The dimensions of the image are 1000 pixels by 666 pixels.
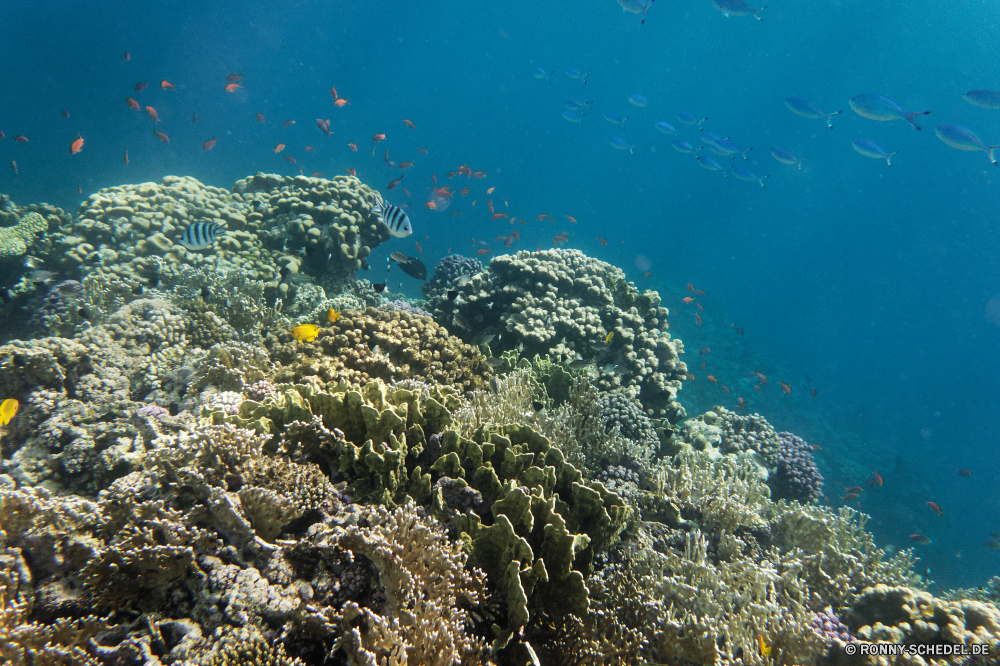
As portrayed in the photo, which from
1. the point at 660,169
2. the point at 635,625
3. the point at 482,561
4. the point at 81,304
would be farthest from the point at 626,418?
the point at 660,169

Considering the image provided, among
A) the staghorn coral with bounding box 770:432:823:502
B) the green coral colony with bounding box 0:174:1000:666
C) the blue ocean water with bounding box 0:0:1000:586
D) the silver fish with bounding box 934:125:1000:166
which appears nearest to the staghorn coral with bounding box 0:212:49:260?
the green coral colony with bounding box 0:174:1000:666

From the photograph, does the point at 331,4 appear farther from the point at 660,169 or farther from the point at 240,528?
the point at 240,528

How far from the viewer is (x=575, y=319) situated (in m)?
7.59

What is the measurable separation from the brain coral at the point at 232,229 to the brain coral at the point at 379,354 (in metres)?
2.63

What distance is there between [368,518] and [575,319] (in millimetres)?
6013


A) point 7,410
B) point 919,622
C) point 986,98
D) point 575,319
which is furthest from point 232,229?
point 986,98

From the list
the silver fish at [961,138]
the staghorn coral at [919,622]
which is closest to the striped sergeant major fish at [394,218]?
the staghorn coral at [919,622]

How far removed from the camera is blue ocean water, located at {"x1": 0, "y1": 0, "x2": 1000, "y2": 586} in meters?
30.5

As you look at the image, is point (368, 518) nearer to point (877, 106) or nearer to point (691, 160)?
point (877, 106)

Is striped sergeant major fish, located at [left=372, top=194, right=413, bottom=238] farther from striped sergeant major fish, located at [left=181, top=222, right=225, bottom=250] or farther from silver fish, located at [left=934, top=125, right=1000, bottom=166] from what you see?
silver fish, located at [left=934, top=125, right=1000, bottom=166]

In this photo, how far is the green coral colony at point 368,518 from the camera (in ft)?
5.84

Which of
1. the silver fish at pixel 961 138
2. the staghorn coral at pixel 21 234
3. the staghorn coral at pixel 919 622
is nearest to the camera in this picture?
the staghorn coral at pixel 919 622

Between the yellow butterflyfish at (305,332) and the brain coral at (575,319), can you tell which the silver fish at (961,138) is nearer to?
the brain coral at (575,319)

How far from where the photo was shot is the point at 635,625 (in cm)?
252
